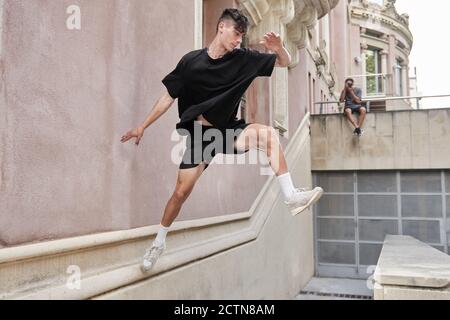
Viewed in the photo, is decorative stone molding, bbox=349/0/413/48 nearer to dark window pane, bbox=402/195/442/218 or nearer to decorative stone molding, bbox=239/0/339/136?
dark window pane, bbox=402/195/442/218

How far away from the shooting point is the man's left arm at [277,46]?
299 cm

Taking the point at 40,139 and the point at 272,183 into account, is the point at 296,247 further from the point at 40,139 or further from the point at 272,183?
the point at 40,139

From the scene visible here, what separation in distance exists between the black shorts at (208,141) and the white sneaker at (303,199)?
1.55 ft

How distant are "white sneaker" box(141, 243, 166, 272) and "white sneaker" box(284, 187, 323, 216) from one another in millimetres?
1185

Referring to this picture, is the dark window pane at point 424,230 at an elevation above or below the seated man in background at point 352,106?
below

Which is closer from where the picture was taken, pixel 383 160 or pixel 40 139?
pixel 40 139

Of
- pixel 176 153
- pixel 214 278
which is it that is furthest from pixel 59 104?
pixel 214 278

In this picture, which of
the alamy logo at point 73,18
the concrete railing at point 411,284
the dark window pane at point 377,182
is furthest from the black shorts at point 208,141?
the dark window pane at point 377,182

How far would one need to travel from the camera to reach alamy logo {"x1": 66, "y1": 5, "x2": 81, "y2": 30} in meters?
3.34

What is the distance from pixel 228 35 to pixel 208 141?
0.71m

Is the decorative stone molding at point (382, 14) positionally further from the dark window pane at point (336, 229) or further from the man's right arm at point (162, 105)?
the man's right arm at point (162, 105)

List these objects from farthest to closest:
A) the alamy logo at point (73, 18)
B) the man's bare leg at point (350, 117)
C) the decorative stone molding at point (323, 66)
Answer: the decorative stone molding at point (323, 66) → the man's bare leg at point (350, 117) → the alamy logo at point (73, 18)
